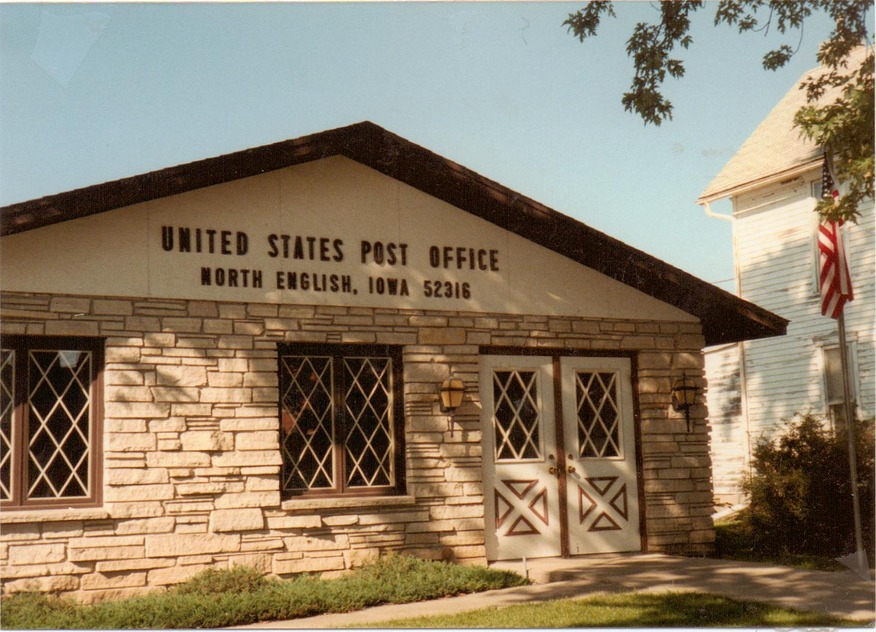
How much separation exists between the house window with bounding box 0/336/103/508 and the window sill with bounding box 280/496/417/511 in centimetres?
183

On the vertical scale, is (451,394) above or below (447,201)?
below

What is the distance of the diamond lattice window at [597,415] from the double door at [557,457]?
12 millimetres

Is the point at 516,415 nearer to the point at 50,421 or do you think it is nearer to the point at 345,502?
the point at 345,502


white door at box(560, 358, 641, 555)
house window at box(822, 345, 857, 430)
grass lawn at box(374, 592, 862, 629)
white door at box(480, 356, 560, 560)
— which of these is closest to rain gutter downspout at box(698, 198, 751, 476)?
house window at box(822, 345, 857, 430)

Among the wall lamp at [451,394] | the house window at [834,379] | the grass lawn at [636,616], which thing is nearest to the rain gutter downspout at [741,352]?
the house window at [834,379]

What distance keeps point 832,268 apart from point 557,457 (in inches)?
146

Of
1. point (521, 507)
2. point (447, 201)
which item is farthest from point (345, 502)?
point (447, 201)

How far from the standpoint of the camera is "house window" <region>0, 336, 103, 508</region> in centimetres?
836

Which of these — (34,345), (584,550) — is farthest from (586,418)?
(34,345)

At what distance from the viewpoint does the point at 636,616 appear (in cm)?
746

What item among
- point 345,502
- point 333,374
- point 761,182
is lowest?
point 345,502

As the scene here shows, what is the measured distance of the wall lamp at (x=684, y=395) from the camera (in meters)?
11.3

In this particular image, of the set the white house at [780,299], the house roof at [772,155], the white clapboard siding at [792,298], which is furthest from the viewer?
the house roof at [772,155]

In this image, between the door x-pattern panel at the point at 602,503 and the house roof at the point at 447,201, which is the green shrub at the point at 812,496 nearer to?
the house roof at the point at 447,201
